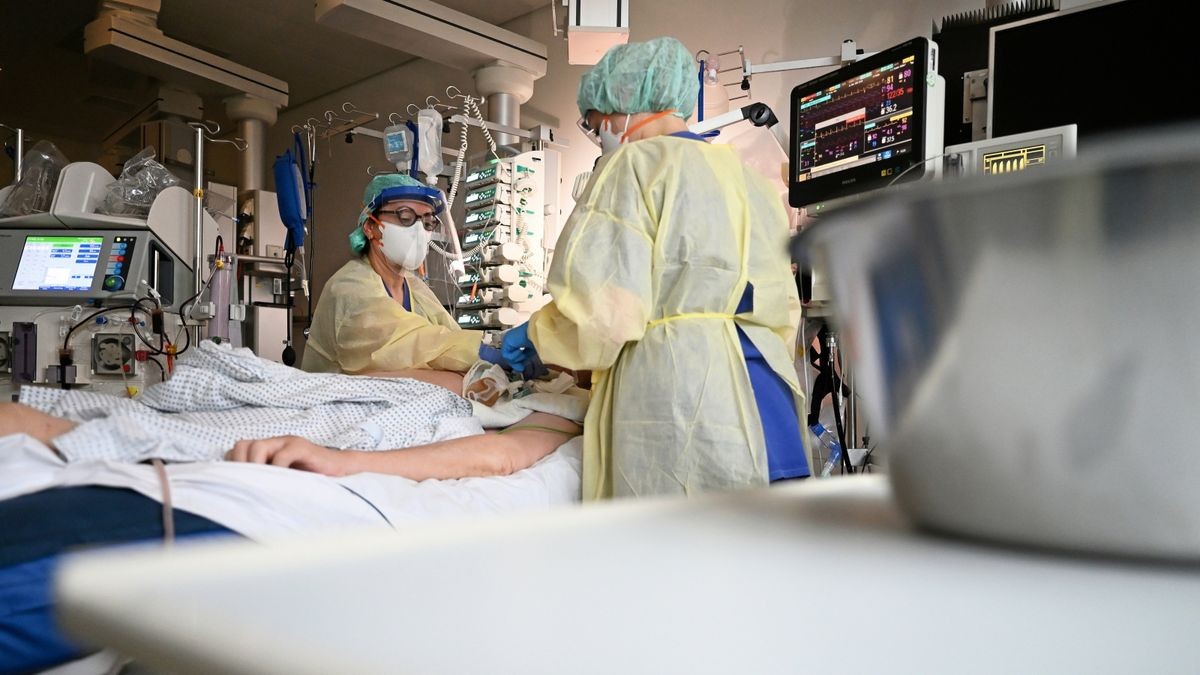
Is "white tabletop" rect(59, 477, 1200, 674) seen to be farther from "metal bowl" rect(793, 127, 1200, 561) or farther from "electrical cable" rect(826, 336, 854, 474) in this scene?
"electrical cable" rect(826, 336, 854, 474)

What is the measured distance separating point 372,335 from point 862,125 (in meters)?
1.78

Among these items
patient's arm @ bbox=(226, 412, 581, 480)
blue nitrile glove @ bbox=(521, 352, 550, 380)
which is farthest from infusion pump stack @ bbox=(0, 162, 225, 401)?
patient's arm @ bbox=(226, 412, 581, 480)

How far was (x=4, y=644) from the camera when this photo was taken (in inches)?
36.3

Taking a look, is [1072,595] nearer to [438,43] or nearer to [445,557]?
[445,557]

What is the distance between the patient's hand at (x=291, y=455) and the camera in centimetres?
137

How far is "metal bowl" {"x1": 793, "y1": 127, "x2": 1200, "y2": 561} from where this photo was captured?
0.34 metres

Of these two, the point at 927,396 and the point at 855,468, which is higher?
the point at 927,396

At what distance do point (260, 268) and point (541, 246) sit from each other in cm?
179

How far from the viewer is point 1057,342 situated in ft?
1.21

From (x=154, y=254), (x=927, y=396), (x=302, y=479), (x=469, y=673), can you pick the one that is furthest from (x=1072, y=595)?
(x=154, y=254)

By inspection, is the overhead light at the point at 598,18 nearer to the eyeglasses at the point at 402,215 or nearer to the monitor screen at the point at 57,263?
the eyeglasses at the point at 402,215

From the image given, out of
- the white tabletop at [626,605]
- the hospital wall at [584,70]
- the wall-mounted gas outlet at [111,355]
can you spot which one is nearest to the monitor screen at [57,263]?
the wall-mounted gas outlet at [111,355]

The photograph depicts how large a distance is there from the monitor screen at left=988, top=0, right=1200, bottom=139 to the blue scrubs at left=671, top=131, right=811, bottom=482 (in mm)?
1353

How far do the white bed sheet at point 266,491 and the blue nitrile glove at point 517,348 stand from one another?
1.80ft
